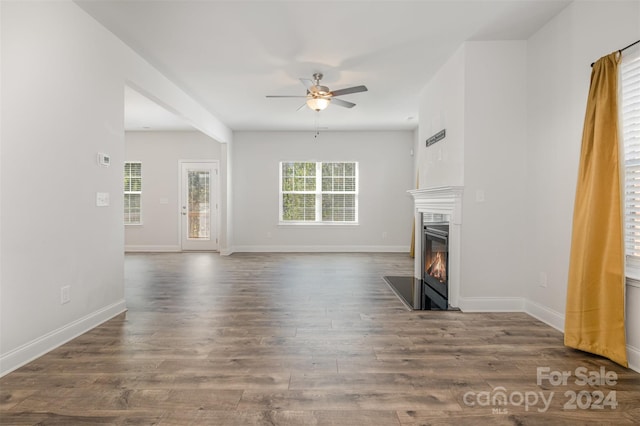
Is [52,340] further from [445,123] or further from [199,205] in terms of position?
[199,205]

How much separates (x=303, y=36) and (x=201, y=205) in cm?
568

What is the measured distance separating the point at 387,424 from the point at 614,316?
1.83 m

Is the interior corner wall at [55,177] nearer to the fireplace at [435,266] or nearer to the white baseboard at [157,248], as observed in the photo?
the fireplace at [435,266]

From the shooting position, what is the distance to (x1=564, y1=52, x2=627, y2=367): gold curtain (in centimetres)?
228

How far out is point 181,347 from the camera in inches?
101

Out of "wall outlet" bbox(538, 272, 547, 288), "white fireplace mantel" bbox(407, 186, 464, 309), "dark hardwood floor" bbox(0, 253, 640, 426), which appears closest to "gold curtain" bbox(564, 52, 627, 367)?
"dark hardwood floor" bbox(0, 253, 640, 426)

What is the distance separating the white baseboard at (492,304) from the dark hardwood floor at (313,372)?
105 mm

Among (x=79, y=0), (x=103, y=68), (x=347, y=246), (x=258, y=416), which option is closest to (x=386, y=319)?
(x=258, y=416)

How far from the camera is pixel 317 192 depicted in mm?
8109

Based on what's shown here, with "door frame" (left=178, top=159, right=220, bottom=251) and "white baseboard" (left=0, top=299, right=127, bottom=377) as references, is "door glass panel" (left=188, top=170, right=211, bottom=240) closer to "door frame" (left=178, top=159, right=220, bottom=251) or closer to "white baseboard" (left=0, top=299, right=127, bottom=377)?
"door frame" (left=178, top=159, right=220, bottom=251)

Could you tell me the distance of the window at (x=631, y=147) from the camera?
7.42ft

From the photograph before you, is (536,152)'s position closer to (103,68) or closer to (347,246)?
(103,68)

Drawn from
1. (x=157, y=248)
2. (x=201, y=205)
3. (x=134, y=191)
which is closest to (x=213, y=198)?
(x=201, y=205)

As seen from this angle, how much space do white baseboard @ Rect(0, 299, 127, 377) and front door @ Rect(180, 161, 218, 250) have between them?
4.80 m
